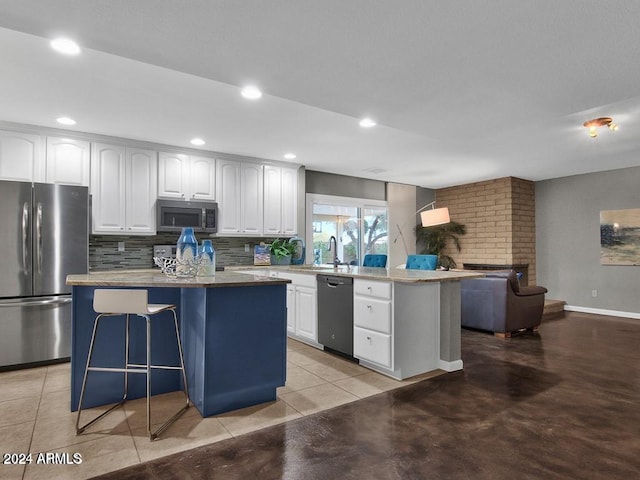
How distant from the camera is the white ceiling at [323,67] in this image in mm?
1891

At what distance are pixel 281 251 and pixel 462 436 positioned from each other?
3.93 meters

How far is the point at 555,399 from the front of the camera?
275 centimetres

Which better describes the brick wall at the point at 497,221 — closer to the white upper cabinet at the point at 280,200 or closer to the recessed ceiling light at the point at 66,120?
the white upper cabinet at the point at 280,200

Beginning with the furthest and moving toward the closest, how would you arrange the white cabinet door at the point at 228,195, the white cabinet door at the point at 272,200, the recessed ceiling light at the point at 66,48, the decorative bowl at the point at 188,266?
1. the white cabinet door at the point at 272,200
2. the white cabinet door at the point at 228,195
3. the decorative bowl at the point at 188,266
4. the recessed ceiling light at the point at 66,48

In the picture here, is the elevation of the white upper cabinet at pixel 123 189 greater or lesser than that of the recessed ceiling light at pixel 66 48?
lesser

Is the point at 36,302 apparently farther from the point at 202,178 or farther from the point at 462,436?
the point at 462,436

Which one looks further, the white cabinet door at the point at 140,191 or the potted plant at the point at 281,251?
the potted plant at the point at 281,251

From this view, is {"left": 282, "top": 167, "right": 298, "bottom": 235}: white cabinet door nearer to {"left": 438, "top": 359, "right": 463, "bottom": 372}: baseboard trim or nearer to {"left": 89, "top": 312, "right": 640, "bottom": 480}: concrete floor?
{"left": 438, "top": 359, "right": 463, "bottom": 372}: baseboard trim

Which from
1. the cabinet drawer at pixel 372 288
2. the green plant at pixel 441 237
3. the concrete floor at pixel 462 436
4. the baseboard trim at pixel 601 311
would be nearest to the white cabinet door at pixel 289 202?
the cabinet drawer at pixel 372 288

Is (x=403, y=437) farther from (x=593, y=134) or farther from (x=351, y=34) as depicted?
(x=593, y=134)

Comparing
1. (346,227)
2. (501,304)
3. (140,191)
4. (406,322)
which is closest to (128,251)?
(140,191)

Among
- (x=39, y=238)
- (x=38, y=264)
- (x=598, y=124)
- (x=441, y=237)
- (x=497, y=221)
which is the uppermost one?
(x=598, y=124)

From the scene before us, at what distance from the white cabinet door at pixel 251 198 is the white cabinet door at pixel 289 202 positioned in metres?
0.39

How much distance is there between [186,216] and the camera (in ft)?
15.9
